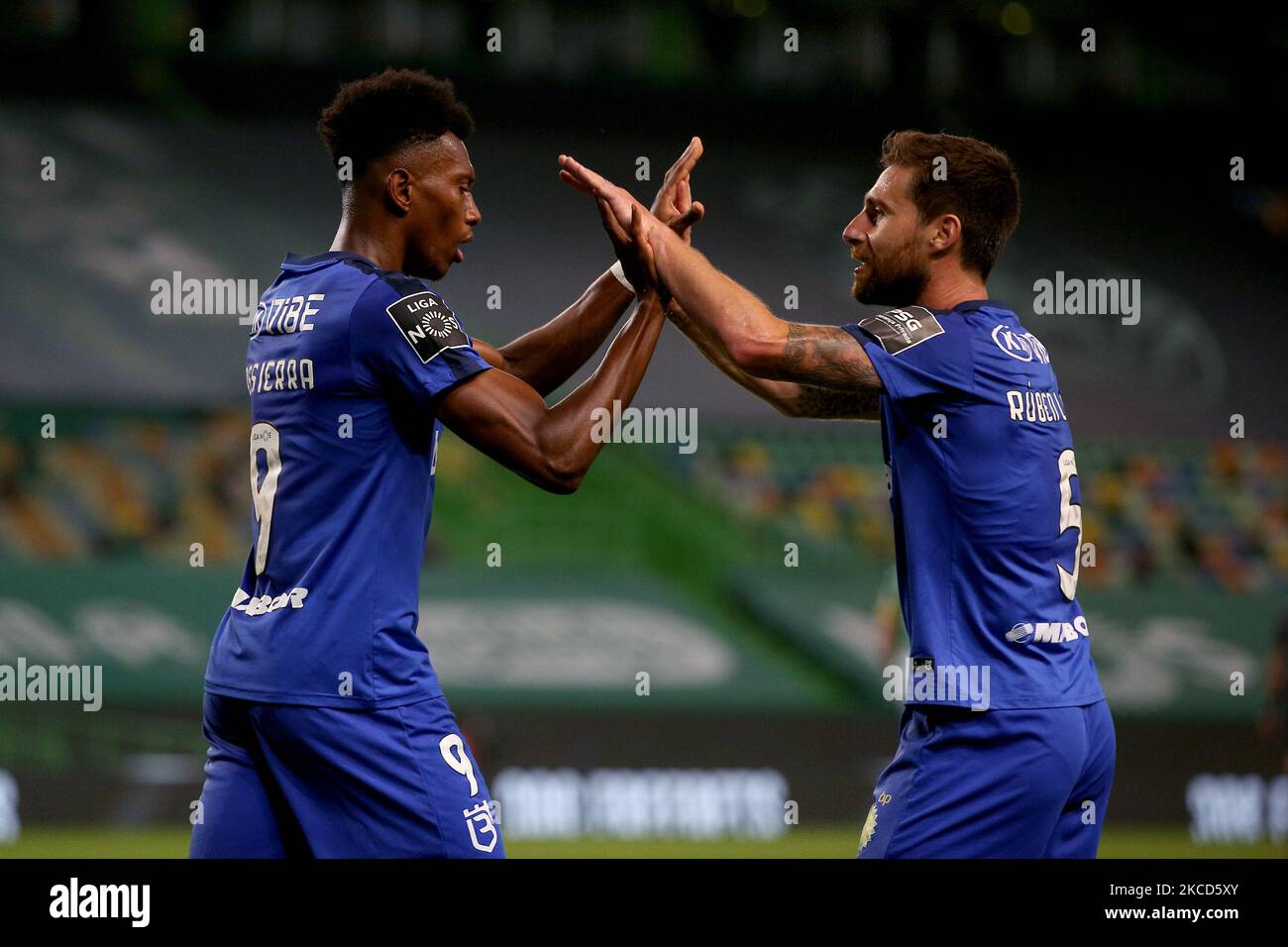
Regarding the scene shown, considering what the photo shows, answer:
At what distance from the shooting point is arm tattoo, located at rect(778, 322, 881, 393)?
3850 millimetres

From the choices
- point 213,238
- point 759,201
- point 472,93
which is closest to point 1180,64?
point 759,201

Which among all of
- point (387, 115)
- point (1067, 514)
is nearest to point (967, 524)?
point (1067, 514)

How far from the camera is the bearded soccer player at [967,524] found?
362 cm

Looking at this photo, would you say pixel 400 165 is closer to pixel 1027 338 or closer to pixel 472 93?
pixel 1027 338

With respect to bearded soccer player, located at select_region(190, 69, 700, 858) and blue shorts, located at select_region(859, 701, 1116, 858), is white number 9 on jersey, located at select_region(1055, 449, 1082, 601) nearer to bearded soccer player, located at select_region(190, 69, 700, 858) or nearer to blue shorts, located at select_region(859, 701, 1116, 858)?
blue shorts, located at select_region(859, 701, 1116, 858)

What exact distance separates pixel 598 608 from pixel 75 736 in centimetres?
440

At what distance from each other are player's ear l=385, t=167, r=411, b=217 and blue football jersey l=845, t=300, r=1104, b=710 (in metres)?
1.26

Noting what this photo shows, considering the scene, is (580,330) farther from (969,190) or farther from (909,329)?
(969,190)

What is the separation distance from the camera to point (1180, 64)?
52.1 ft

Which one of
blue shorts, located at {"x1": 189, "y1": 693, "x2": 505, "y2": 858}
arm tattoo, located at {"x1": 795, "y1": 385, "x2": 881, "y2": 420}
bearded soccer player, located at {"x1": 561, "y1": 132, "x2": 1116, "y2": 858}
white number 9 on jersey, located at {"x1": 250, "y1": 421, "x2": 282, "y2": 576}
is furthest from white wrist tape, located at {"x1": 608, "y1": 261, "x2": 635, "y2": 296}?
blue shorts, located at {"x1": 189, "y1": 693, "x2": 505, "y2": 858}

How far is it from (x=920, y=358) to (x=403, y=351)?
4.45ft

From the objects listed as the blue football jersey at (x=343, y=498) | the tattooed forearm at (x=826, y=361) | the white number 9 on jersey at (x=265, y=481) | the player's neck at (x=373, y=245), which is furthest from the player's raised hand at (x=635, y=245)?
the white number 9 on jersey at (x=265, y=481)

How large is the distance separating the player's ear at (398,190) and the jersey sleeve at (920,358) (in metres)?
1.24

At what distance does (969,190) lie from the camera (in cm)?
411
